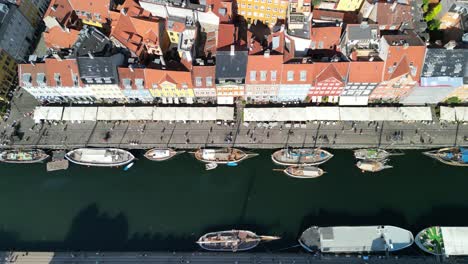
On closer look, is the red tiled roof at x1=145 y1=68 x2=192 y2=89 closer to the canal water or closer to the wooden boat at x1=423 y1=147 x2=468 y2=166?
the canal water

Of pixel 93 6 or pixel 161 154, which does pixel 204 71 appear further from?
pixel 93 6

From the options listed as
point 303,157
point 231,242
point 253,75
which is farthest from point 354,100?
point 231,242

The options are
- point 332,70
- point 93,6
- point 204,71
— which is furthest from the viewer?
point 93,6

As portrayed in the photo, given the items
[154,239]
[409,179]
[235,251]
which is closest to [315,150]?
[409,179]

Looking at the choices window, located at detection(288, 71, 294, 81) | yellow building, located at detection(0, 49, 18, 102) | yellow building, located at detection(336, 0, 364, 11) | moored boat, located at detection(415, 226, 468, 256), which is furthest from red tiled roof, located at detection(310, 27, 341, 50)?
yellow building, located at detection(0, 49, 18, 102)

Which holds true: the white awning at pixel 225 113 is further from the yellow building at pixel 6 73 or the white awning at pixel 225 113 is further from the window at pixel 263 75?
the yellow building at pixel 6 73

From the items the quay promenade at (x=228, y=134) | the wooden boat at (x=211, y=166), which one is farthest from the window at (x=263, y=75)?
the wooden boat at (x=211, y=166)
